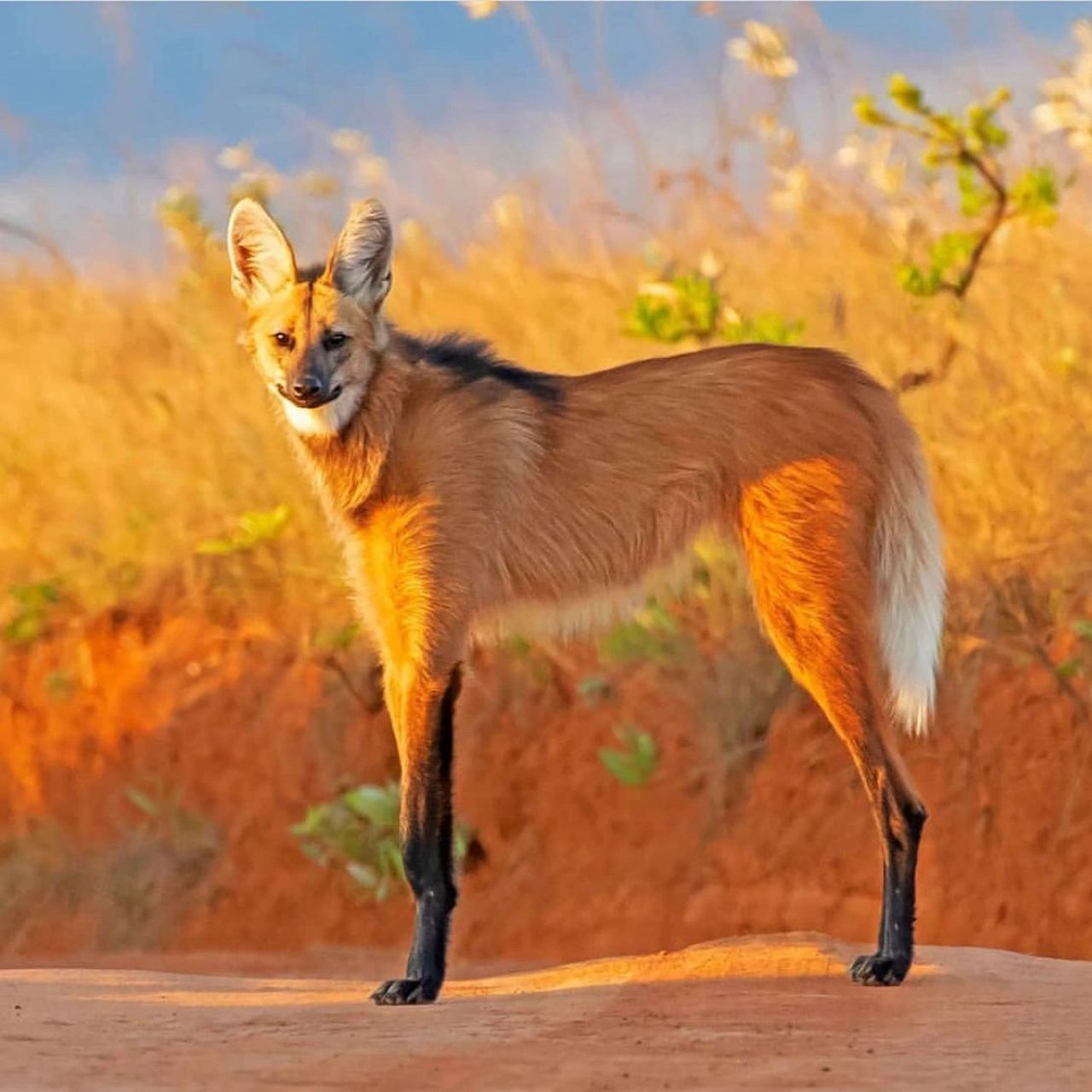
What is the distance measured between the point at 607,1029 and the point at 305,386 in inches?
62.9

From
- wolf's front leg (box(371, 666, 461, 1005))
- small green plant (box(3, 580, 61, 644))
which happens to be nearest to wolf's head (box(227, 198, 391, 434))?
wolf's front leg (box(371, 666, 461, 1005))

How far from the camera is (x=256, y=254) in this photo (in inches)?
179

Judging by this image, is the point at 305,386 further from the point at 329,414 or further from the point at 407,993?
the point at 407,993

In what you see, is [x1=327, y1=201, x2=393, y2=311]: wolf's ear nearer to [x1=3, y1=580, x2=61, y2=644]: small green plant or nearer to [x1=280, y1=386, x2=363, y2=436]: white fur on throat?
[x1=280, y1=386, x2=363, y2=436]: white fur on throat

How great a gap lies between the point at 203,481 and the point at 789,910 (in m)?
3.13

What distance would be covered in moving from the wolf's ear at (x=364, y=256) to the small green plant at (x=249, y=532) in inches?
97.3

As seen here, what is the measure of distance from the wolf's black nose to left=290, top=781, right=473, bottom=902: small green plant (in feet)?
7.80

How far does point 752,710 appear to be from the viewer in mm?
6414

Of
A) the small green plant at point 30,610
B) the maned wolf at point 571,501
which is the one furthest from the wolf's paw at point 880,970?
the small green plant at point 30,610

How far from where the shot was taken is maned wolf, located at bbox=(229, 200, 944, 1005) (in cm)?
439

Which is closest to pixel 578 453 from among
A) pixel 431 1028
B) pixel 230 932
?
pixel 431 1028

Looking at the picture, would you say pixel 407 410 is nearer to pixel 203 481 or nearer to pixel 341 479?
pixel 341 479

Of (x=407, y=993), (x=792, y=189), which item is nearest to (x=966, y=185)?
(x=792, y=189)

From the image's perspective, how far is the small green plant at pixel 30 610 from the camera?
791 centimetres
